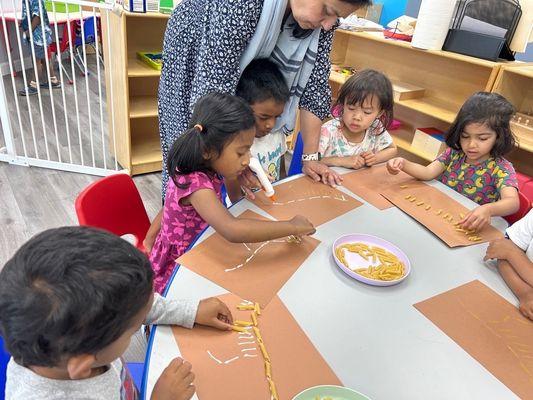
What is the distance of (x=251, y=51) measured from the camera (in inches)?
48.1

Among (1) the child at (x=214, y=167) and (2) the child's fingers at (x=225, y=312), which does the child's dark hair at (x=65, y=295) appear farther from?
(1) the child at (x=214, y=167)

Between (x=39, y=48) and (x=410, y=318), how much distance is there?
183 inches

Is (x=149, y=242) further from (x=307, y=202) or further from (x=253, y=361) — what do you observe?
(x=253, y=361)

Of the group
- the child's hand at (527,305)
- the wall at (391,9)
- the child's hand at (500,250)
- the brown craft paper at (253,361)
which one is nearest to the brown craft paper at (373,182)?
the child's hand at (500,250)

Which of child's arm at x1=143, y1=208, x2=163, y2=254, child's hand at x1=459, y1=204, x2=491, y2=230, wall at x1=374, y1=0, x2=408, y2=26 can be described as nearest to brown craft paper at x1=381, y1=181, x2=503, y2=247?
child's hand at x1=459, y1=204, x2=491, y2=230

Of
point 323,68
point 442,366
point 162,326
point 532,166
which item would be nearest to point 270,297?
point 162,326

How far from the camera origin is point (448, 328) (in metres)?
0.87

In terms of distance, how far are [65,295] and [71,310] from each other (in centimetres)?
2

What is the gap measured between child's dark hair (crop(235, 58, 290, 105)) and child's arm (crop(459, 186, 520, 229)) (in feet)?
2.26

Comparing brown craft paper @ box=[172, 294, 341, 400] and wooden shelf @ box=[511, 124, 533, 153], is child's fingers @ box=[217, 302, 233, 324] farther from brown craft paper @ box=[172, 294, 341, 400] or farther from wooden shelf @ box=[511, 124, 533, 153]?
wooden shelf @ box=[511, 124, 533, 153]

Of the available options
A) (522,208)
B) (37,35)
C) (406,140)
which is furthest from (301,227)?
(37,35)

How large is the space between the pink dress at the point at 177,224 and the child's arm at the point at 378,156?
66 cm

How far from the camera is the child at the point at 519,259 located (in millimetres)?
978

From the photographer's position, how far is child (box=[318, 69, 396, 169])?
1.68m
